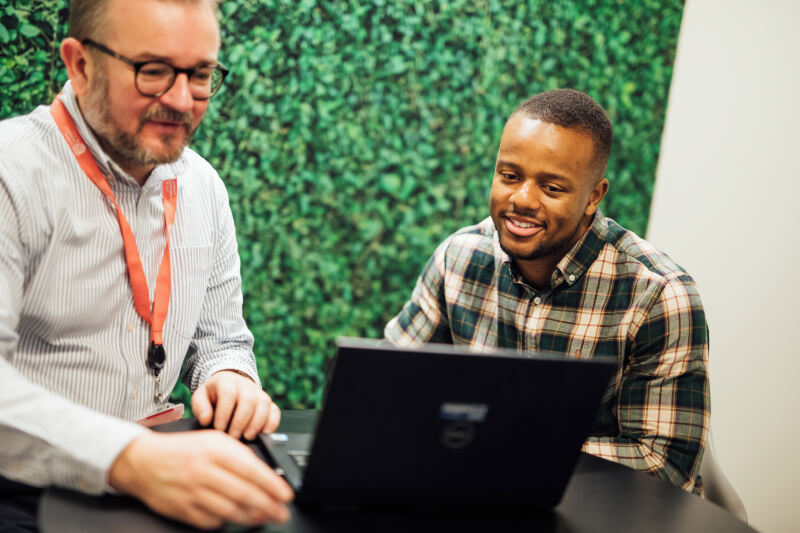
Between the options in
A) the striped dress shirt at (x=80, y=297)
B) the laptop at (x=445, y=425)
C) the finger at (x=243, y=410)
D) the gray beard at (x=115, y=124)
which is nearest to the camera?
the laptop at (x=445, y=425)

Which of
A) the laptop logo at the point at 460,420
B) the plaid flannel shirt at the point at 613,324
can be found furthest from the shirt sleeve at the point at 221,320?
→ the laptop logo at the point at 460,420

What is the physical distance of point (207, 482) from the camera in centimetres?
91

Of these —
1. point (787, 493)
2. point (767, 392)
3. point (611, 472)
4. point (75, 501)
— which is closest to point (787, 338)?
point (767, 392)

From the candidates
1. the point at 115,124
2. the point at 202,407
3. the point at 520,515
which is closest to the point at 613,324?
the point at 520,515

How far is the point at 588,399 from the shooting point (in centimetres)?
101

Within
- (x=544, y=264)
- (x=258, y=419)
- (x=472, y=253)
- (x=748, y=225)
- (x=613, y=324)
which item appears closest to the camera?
(x=258, y=419)

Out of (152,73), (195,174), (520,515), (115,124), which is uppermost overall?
(152,73)

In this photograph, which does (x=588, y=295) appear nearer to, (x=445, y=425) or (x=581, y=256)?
(x=581, y=256)

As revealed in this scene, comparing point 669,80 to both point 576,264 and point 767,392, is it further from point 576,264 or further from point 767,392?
point 576,264

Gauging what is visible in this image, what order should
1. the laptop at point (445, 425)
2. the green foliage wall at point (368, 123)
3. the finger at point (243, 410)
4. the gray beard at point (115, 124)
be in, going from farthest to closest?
the green foliage wall at point (368, 123), the gray beard at point (115, 124), the finger at point (243, 410), the laptop at point (445, 425)

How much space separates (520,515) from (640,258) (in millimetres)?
952

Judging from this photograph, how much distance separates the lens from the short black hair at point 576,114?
5.99 feet

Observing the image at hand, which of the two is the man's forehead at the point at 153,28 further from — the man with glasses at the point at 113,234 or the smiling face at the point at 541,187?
the smiling face at the point at 541,187

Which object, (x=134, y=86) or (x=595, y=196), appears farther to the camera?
(x=595, y=196)
